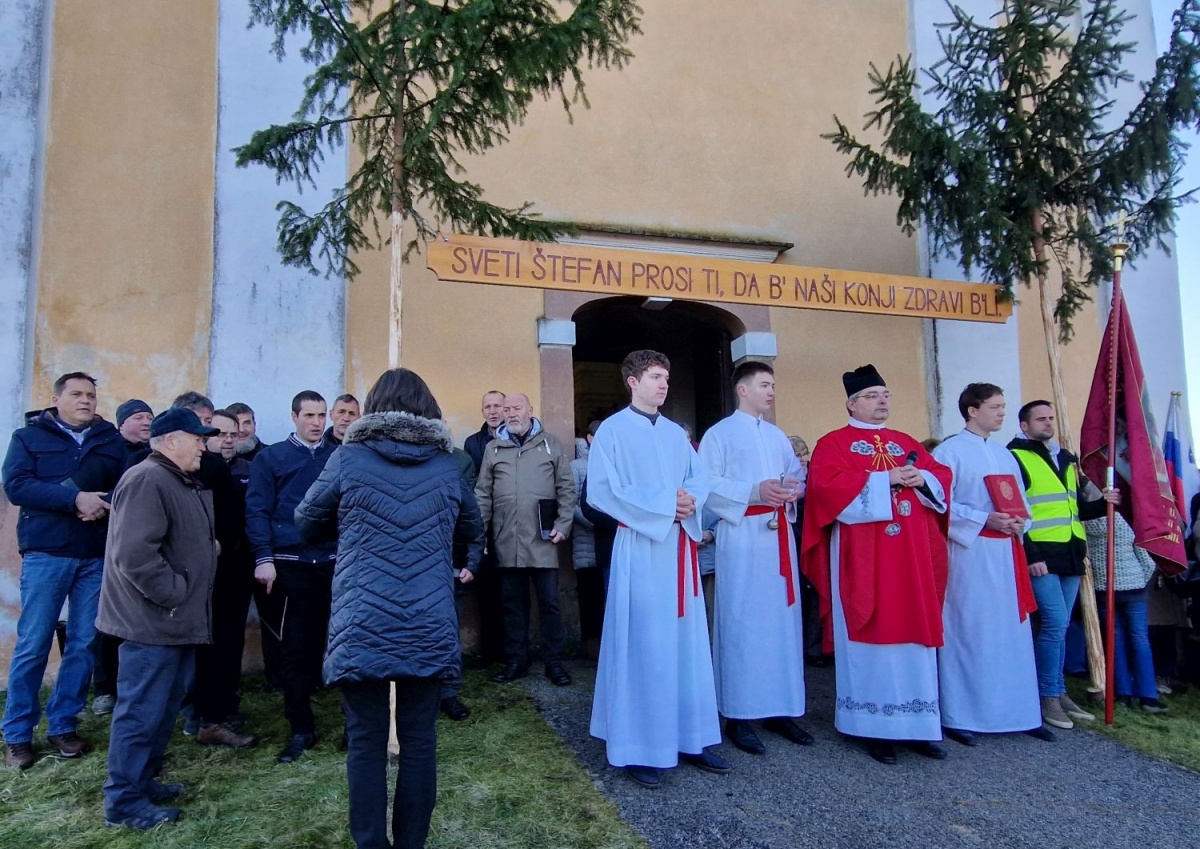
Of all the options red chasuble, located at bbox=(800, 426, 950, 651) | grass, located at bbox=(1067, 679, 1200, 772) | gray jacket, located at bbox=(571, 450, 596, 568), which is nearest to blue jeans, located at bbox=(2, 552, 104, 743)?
gray jacket, located at bbox=(571, 450, 596, 568)

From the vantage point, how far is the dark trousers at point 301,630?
14.7 feet

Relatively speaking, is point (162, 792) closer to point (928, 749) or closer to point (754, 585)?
point (754, 585)

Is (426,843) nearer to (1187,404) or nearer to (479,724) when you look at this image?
(479,724)

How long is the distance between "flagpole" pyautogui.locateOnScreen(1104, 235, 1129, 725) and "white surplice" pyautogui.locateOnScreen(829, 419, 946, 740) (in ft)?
4.39

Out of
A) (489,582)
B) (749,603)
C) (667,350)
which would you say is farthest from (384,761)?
(667,350)

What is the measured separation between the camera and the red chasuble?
15.2 feet

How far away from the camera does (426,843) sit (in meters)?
3.42

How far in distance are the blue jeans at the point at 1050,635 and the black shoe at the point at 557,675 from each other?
2832 millimetres

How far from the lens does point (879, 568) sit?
4.73 meters

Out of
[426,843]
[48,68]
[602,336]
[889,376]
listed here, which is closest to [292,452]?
[426,843]

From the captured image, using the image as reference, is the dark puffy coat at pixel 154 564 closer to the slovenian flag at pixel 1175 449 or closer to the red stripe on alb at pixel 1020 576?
the red stripe on alb at pixel 1020 576

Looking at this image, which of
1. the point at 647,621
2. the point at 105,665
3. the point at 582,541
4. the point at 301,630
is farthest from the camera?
the point at 582,541

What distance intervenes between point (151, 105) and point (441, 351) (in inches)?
107

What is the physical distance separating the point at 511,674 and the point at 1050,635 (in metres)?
3.31
